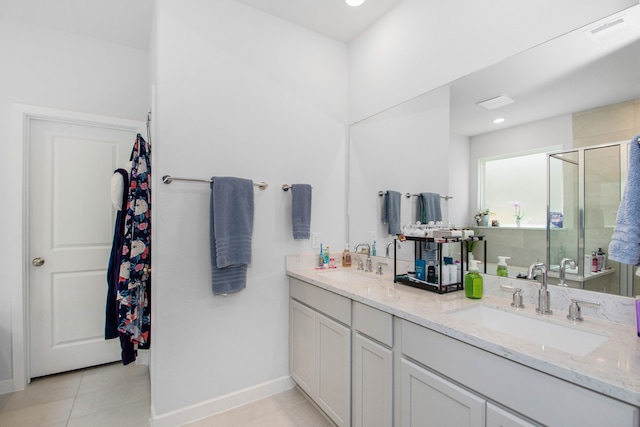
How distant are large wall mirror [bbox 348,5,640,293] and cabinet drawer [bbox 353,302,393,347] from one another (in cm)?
75

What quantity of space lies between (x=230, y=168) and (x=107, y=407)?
1852 millimetres

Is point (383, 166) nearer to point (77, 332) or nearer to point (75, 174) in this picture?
point (75, 174)

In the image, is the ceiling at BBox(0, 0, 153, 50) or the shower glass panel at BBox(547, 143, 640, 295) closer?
the shower glass panel at BBox(547, 143, 640, 295)

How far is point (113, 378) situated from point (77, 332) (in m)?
0.52

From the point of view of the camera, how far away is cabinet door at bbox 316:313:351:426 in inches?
66.1

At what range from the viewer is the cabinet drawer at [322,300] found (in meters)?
1.72

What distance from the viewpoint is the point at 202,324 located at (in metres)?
1.99

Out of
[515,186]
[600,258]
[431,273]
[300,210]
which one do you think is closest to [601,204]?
[600,258]

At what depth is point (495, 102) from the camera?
165 cm

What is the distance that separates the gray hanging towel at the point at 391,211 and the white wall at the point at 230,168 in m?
0.42

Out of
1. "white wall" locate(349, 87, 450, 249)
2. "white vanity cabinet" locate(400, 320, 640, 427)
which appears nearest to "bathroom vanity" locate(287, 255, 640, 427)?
"white vanity cabinet" locate(400, 320, 640, 427)

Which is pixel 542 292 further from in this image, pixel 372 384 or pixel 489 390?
pixel 372 384

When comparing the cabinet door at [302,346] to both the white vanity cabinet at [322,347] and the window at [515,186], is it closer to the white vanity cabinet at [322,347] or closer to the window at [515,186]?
the white vanity cabinet at [322,347]

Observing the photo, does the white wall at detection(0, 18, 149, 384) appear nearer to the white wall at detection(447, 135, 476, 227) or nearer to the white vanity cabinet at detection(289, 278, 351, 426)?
the white vanity cabinet at detection(289, 278, 351, 426)
